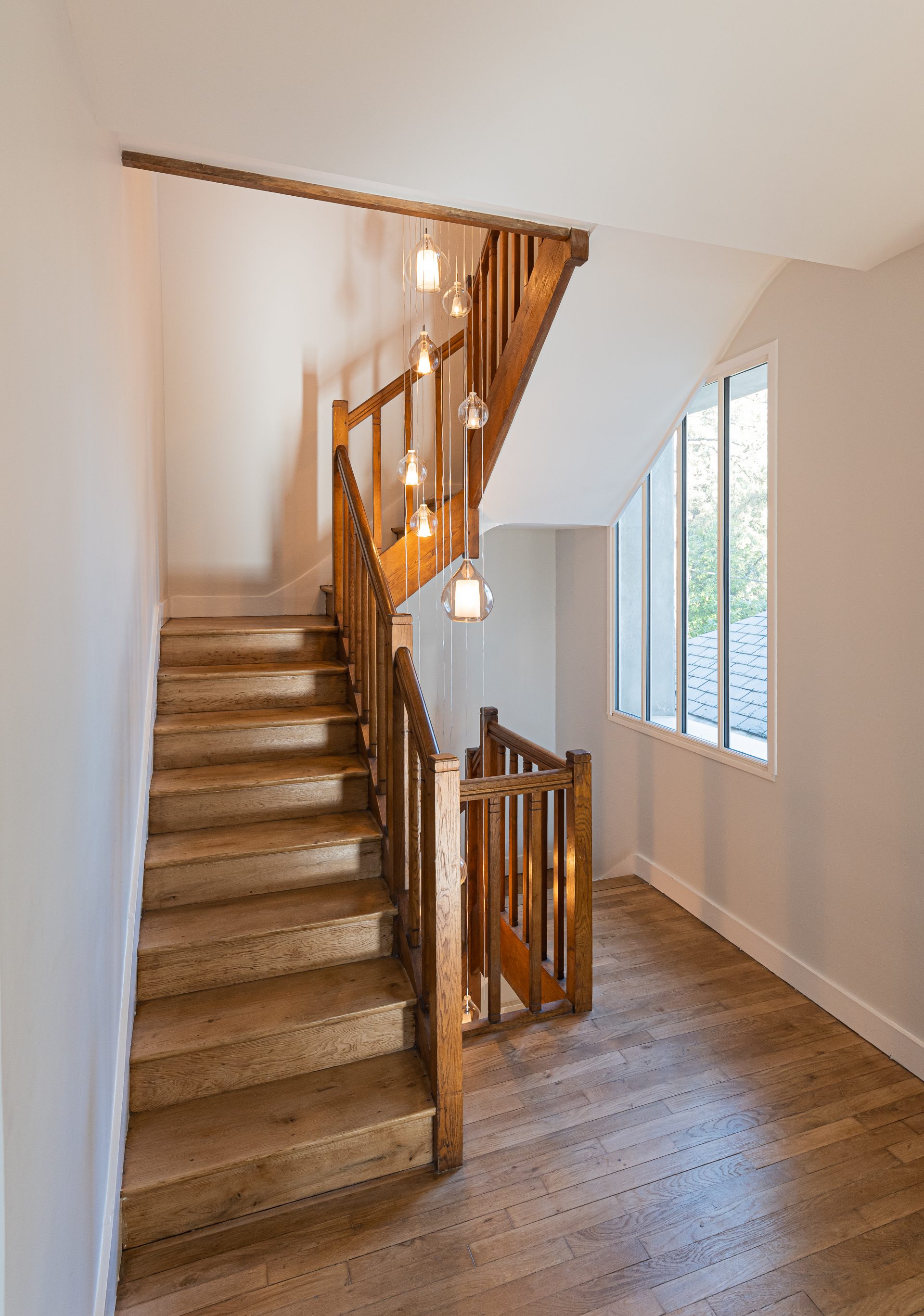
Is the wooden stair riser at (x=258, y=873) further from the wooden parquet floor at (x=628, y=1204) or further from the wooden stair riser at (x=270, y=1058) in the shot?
the wooden parquet floor at (x=628, y=1204)

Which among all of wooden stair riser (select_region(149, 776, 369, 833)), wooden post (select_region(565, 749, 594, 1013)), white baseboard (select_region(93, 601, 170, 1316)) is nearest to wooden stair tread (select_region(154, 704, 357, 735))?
white baseboard (select_region(93, 601, 170, 1316))

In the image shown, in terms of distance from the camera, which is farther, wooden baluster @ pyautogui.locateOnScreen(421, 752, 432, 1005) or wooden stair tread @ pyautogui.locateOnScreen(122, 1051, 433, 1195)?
wooden baluster @ pyautogui.locateOnScreen(421, 752, 432, 1005)

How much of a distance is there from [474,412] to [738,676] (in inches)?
70.2

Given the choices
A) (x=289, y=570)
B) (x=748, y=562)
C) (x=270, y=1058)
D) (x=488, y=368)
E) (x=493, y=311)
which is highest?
(x=493, y=311)

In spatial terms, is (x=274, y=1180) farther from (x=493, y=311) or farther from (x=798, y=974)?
(x=493, y=311)

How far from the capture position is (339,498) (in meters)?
3.91

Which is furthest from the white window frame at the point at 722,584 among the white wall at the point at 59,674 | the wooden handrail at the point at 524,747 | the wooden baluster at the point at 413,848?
the white wall at the point at 59,674

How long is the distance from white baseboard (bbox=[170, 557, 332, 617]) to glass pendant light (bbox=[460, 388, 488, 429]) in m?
2.13

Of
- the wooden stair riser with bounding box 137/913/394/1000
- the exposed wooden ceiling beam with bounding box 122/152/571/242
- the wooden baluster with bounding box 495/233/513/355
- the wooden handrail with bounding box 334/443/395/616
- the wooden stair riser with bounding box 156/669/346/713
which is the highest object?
the wooden baluster with bounding box 495/233/513/355

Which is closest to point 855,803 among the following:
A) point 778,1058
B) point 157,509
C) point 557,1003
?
point 778,1058

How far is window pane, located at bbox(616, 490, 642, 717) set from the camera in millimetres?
4398

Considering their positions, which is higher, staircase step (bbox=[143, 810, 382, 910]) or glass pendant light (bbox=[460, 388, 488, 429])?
glass pendant light (bbox=[460, 388, 488, 429])

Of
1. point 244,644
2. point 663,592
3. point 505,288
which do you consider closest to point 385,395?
point 505,288

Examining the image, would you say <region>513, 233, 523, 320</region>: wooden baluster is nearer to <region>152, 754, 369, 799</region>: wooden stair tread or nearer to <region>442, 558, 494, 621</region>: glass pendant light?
<region>442, 558, 494, 621</region>: glass pendant light
